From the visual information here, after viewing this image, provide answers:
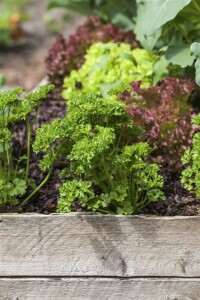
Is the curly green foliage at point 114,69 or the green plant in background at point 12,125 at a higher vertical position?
the curly green foliage at point 114,69

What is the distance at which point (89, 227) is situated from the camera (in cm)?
249

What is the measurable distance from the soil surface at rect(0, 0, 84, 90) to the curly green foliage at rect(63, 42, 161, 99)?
1.98 metres

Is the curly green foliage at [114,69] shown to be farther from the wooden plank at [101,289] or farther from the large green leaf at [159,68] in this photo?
the wooden plank at [101,289]

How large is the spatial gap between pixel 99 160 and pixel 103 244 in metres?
0.30

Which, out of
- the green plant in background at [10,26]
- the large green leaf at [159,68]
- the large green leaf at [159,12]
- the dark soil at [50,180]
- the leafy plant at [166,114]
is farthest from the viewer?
the green plant in background at [10,26]

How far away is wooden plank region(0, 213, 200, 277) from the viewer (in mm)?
2479

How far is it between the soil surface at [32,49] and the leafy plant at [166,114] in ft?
8.18

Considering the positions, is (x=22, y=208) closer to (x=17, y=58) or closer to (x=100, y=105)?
(x=100, y=105)

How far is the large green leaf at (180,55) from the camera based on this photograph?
2916 millimetres

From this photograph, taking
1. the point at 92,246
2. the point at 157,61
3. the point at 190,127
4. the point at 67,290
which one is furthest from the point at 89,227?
the point at 157,61

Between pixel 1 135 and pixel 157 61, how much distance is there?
1.10 metres

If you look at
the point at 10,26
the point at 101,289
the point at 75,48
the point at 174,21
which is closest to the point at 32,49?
the point at 10,26

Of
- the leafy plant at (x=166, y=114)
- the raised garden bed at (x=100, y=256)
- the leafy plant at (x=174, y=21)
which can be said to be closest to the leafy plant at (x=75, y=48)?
the leafy plant at (x=174, y=21)

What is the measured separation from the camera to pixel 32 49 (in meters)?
6.78
